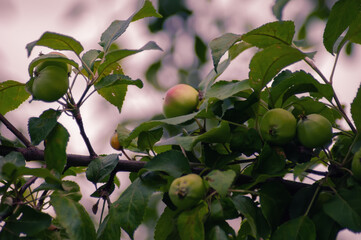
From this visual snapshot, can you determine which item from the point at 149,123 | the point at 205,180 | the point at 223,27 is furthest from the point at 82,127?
the point at 223,27

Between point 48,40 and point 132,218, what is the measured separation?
35 cm

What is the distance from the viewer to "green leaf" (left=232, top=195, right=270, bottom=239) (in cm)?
65

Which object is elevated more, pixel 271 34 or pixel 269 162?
pixel 271 34

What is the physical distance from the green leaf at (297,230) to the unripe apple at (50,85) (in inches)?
16.4

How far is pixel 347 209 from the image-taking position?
617 millimetres

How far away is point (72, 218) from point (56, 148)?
12cm

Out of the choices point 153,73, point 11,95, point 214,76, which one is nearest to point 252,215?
point 214,76

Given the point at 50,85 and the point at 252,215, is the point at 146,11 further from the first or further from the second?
the point at 252,215

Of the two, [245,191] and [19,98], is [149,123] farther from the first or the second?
[19,98]

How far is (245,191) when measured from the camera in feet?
2.25

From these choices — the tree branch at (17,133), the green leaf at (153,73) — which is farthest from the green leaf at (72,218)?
the green leaf at (153,73)

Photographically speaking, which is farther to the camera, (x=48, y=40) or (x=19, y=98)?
(x=19, y=98)

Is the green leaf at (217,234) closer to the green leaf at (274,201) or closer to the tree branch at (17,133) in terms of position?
the green leaf at (274,201)

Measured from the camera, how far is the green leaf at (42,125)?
0.72 metres
